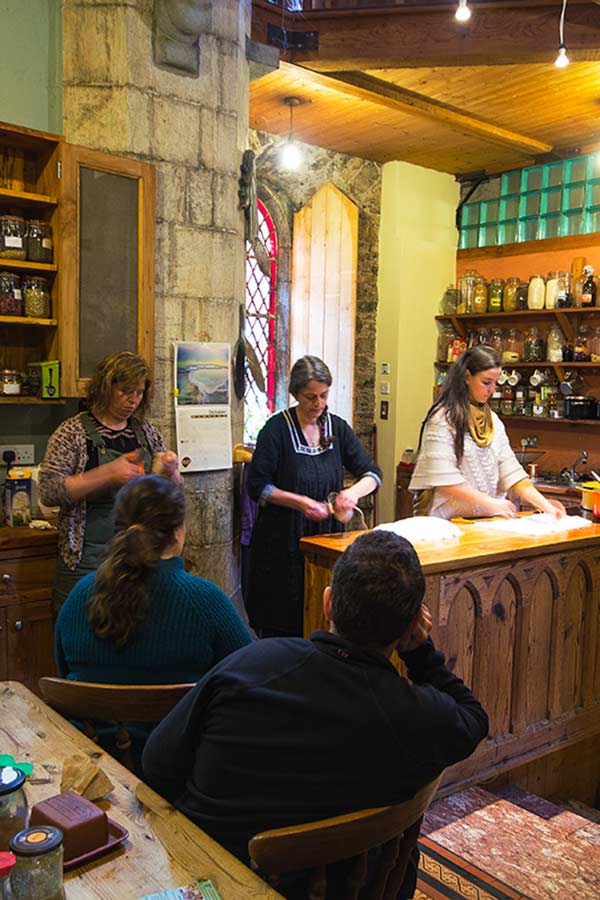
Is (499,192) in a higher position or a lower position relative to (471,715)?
higher

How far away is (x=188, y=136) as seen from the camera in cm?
366

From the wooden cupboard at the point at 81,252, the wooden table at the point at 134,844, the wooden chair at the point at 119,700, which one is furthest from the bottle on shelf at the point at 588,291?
the wooden table at the point at 134,844

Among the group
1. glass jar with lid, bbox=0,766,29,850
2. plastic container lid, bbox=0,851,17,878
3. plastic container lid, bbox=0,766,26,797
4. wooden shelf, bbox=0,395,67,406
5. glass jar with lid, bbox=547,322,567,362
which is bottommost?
plastic container lid, bbox=0,851,17,878

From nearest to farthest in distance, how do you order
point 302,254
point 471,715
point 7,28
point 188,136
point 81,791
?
point 81,791, point 471,715, point 7,28, point 188,136, point 302,254

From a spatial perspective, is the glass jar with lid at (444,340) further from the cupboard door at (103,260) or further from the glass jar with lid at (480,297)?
the cupboard door at (103,260)

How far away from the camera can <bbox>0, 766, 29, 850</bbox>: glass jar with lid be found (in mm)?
1191

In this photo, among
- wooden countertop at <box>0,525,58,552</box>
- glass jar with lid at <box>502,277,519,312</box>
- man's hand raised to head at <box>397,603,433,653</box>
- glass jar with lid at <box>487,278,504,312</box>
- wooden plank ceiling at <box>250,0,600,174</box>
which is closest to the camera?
man's hand raised to head at <box>397,603,433,653</box>

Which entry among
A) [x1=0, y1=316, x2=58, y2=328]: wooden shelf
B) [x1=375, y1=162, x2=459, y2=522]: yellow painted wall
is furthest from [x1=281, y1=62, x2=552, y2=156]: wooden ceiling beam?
[x1=0, y1=316, x2=58, y2=328]: wooden shelf

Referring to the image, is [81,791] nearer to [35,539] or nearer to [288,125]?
[35,539]

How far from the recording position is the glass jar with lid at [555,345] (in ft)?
19.1

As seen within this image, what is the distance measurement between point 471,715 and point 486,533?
5.78 ft

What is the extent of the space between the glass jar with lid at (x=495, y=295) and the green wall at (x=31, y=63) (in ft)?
12.3

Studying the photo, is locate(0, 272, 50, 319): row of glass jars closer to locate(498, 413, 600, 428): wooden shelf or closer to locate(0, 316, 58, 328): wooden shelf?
locate(0, 316, 58, 328): wooden shelf

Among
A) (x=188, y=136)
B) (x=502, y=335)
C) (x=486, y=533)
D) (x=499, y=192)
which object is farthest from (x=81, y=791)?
(x=499, y=192)
